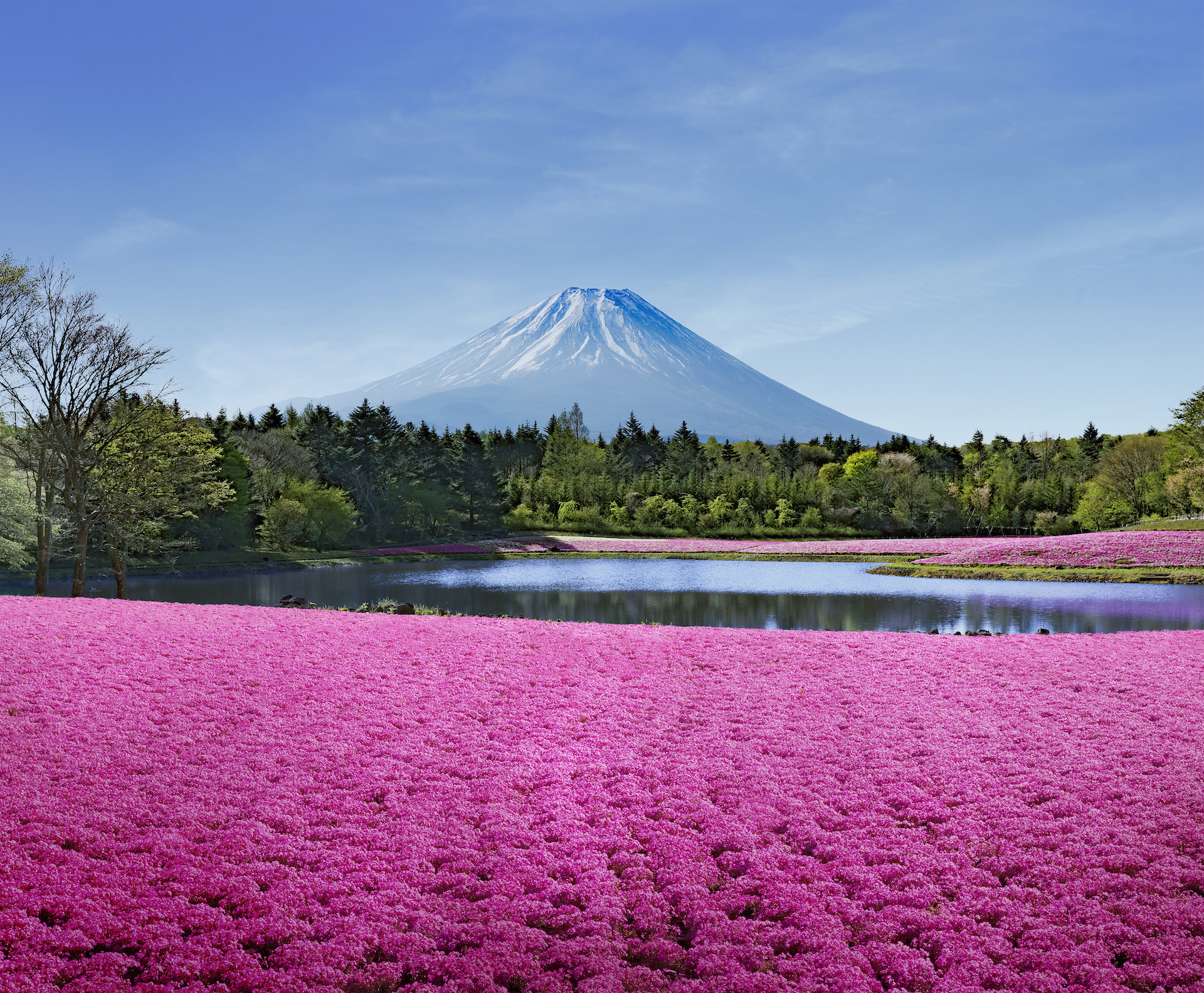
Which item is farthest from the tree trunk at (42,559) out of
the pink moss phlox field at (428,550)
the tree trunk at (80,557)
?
the pink moss phlox field at (428,550)

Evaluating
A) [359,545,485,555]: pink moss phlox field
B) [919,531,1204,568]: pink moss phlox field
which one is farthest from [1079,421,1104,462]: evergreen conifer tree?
[359,545,485,555]: pink moss phlox field

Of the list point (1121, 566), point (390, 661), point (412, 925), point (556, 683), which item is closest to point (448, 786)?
point (412, 925)

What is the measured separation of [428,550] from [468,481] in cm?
1968

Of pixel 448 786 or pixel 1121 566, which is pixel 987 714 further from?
pixel 1121 566

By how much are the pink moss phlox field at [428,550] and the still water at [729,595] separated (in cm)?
1019

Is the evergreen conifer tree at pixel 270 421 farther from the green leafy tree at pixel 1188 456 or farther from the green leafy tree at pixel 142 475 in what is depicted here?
the green leafy tree at pixel 1188 456

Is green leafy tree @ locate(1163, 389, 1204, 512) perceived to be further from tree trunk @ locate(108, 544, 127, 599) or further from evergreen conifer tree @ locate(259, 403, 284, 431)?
evergreen conifer tree @ locate(259, 403, 284, 431)

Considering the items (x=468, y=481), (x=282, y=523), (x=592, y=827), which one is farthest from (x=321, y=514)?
(x=592, y=827)

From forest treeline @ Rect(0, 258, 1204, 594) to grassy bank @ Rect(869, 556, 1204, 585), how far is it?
20.6 metres

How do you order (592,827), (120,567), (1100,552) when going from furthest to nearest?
(1100,552), (120,567), (592,827)

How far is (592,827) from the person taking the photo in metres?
7.52

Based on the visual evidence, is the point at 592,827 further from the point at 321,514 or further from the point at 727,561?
the point at 321,514

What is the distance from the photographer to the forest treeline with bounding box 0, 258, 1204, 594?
2609 cm

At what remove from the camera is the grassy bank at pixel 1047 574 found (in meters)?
32.6
